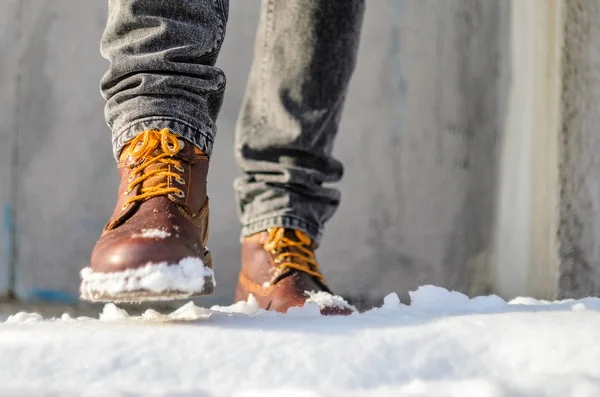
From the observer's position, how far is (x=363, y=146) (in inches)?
80.6

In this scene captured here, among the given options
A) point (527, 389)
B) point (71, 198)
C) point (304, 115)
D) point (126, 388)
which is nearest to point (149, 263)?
point (126, 388)

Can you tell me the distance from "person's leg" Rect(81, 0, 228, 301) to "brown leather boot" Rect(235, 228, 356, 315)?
184 millimetres

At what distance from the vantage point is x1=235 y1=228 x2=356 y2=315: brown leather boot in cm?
107

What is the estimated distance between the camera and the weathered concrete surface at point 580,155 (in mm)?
1592

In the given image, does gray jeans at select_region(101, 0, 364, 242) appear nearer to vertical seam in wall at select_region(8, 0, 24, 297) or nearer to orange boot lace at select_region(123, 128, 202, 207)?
orange boot lace at select_region(123, 128, 202, 207)

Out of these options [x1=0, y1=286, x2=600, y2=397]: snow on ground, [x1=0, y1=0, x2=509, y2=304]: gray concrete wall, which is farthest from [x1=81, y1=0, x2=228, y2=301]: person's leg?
[x1=0, y1=0, x2=509, y2=304]: gray concrete wall

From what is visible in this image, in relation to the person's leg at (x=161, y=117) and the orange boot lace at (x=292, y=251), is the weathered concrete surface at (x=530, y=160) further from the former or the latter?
the person's leg at (x=161, y=117)

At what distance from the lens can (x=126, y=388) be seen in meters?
0.57

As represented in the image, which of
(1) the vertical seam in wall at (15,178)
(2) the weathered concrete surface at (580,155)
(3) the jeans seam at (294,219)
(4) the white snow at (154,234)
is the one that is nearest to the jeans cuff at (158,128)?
(4) the white snow at (154,234)

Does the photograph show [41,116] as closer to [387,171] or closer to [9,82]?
[9,82]

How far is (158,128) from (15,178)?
128 centimetres

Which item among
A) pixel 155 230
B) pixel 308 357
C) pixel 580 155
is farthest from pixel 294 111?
pixel 580 155

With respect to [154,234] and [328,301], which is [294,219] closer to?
[328,301]

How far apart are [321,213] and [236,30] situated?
40.3 inches
